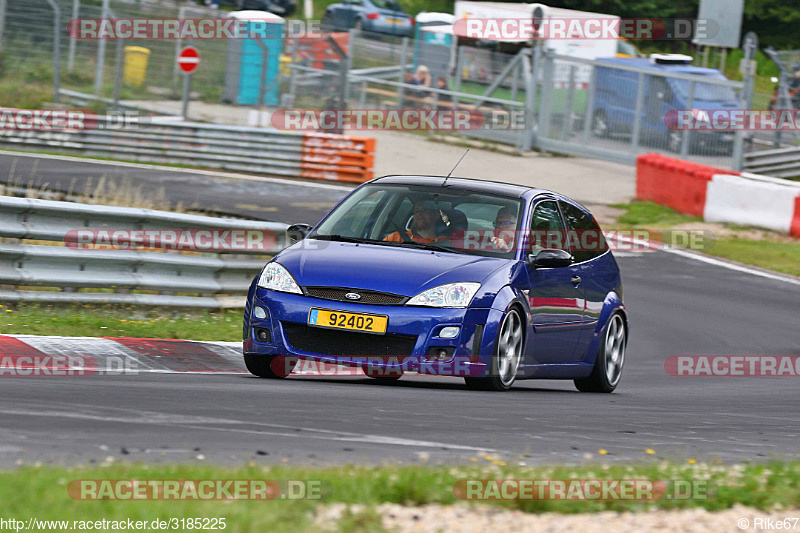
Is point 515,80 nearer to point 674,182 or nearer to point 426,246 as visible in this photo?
point 674,182

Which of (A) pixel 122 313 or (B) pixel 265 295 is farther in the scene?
(A) pixel 122 313

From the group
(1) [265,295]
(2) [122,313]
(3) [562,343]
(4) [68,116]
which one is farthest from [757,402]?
(4) [68,116]

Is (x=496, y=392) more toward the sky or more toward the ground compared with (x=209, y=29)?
more toward the ground

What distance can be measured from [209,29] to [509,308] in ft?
67.3

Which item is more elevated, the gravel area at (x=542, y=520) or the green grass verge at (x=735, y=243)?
the gravel area at (x=542, y=520)

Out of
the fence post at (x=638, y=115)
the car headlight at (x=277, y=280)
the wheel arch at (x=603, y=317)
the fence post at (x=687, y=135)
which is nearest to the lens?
the car headlight at (x=277, y=280)

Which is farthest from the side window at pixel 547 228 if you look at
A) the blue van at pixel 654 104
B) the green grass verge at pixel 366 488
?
the blue van at pixel 654 104

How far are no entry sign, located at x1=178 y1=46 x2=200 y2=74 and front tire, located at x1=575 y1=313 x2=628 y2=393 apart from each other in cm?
1803

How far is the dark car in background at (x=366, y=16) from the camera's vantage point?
4297cm

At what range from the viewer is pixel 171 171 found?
79.9 ft

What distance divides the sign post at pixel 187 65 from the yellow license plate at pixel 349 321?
1972cm

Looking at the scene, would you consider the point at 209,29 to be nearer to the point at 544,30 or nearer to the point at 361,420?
the point at 544,30

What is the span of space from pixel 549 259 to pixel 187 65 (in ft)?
63.4

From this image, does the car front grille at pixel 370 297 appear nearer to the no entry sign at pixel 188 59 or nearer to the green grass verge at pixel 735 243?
the green grass verge at pixel 735 243
